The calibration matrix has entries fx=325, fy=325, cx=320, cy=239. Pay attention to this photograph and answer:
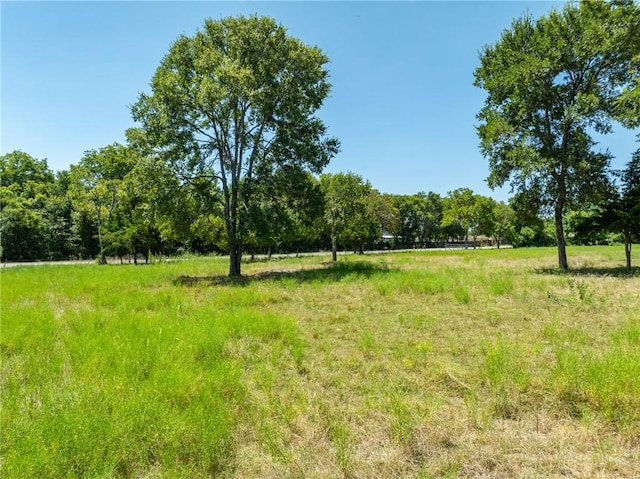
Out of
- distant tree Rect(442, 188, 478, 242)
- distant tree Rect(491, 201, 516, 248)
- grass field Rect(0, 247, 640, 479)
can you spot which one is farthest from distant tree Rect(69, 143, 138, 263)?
distant tree Rect(491, 201, 516, 248)

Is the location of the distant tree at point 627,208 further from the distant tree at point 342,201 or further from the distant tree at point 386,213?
the distant tree at point 386,213

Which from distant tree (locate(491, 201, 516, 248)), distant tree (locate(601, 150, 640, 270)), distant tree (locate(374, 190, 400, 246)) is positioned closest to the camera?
distant tree (locate(601, 150, 640, 270))

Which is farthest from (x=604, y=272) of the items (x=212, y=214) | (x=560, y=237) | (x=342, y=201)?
(x=342, y=201)

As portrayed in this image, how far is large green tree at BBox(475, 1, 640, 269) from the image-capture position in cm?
1622

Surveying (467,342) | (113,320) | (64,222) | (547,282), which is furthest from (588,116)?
(64,222)

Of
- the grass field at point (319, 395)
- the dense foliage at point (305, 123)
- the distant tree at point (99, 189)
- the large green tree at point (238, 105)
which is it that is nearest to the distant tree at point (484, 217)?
the dense foliage at point (305, 123)

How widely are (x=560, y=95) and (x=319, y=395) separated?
21.7m

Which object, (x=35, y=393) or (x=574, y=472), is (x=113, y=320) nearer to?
(x=35, y=393)

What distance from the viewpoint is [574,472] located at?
279 cm

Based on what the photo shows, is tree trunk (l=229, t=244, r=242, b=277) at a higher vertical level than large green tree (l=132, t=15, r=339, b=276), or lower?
lower

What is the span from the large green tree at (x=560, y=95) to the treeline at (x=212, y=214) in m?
1.86

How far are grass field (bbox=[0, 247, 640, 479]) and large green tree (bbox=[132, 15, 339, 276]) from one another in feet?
39.2

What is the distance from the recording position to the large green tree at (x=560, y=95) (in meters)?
16.2

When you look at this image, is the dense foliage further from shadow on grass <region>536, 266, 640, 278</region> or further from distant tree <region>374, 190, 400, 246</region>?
distant tree <region>374, 190, 400, 246</region>
